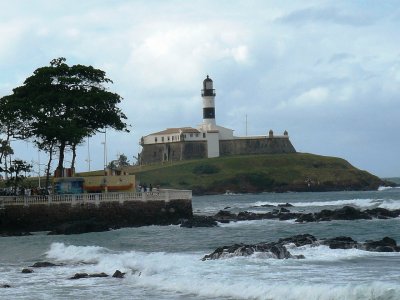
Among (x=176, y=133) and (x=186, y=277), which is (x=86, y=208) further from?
(x=176, y=133)

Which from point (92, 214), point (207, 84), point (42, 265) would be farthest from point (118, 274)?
point (207, 84)

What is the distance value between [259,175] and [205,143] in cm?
1340

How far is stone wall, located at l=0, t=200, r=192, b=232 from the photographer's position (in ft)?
164

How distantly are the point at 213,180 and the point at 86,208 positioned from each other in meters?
94.2

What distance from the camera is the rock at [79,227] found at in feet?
157

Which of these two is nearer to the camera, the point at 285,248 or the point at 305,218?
the point at 285,248

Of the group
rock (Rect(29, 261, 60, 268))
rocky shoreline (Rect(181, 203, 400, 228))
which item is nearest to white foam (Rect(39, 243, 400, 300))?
rock (Rect(29, 261, 60, 268))

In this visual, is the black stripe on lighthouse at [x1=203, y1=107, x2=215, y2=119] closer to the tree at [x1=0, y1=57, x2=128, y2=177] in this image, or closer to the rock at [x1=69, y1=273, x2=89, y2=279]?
the tree at [x1=0, y1=57, x2=128, y2=177]

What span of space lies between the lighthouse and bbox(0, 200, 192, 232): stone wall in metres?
91.8

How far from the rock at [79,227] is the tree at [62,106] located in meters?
7.88

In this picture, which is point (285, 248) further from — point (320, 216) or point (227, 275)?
point (320, 216)

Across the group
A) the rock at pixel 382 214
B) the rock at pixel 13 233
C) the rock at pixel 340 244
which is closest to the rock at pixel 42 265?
the rock at pixel 340 244

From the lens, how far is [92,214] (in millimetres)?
50969

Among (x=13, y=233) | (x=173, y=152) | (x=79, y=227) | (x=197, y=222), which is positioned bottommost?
(x=13, y=233)
